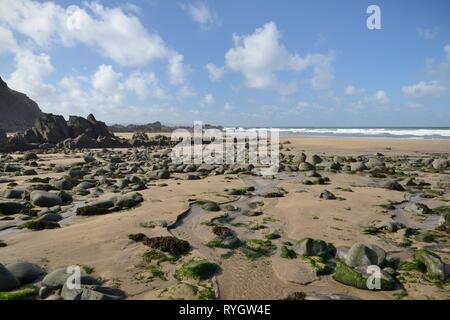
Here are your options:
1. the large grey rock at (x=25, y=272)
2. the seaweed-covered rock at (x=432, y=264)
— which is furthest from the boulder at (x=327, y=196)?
the large grey rock at (x=25, y=272)

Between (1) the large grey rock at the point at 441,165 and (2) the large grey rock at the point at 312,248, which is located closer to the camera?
(2) the large grey rock at the point at 312,248

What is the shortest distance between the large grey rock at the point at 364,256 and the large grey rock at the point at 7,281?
5.78 m

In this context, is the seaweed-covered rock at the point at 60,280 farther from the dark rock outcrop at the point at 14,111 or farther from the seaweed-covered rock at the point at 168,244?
the dark rock outcrop at the point at 14,111

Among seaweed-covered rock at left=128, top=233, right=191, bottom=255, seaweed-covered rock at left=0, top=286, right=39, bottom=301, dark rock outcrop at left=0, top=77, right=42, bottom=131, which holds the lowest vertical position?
seaweed-covered rock at left=0, top=286, right=39, bottom=301

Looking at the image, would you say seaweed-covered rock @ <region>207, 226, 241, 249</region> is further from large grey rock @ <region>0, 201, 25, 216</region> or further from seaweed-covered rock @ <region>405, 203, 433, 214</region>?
large grey rock @ <region>0, 201, 25, 216</region>

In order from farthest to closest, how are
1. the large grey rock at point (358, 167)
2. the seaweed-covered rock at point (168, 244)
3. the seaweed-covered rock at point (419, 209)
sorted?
the large grey rock at point (358, 167), the seaweed-covered rock at point (419, 209), the seaweed-covered rock at point (168, 244)

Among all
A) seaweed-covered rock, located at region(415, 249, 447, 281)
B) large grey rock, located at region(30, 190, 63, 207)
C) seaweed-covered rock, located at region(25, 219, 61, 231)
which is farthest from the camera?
large grey rock, located at region(30, 190, 63, 207)

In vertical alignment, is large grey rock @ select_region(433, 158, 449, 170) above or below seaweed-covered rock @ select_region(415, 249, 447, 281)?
above

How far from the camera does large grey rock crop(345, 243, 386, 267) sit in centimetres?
635

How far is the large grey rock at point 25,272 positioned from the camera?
5695mm

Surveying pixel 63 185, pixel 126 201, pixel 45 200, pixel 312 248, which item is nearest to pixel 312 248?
pixel 312 248

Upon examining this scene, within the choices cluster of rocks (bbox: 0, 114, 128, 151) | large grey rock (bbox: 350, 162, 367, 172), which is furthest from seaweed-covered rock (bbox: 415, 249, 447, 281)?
cluster of rocks (bbox: 0, 114, 128, 151)
